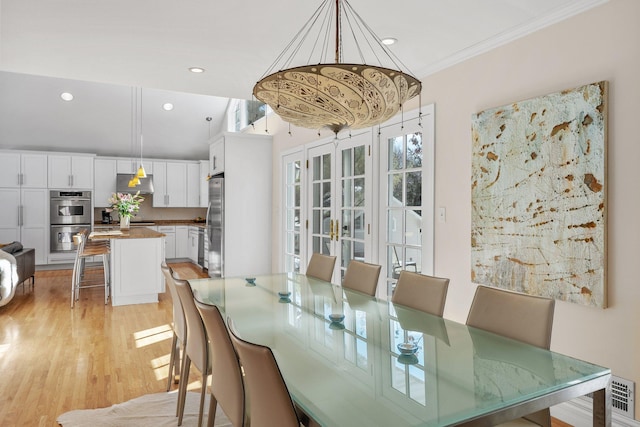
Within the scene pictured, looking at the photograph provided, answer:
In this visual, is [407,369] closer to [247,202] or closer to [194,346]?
[194,346]

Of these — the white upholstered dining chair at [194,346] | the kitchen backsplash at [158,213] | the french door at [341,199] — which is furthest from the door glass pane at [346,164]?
the kitchen backsplash at [158,213]

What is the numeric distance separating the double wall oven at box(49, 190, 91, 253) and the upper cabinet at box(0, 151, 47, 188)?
347mm

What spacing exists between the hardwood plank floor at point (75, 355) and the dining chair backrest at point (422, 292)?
159cm

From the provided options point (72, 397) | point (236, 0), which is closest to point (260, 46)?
point (236, 0)

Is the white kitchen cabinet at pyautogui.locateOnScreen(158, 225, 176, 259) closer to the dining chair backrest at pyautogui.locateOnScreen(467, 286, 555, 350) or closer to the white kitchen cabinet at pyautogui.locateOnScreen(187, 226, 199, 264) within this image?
the white kitchen cabinet at pyautogui.locateOnScreen(187, 226, 199, 264)

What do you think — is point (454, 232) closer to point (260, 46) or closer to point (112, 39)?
point (260, 46)

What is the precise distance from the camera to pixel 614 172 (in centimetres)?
224

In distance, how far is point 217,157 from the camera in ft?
21.7

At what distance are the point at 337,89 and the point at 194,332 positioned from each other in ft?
4.61

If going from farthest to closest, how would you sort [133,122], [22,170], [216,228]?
[133,122]
[22,170]
[216,228]

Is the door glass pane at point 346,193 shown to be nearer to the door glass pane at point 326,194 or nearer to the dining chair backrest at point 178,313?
the door glass pane at point 326,194

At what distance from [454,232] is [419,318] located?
1299 mm

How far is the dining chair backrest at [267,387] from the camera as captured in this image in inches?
44.3

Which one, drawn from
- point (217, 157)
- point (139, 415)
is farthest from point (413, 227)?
point (217, 157)
